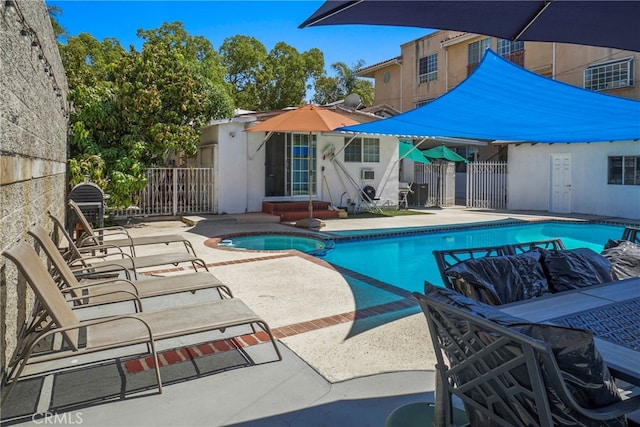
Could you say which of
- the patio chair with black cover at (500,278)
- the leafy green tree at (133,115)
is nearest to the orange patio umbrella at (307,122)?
the leafy green tree at (133,115)

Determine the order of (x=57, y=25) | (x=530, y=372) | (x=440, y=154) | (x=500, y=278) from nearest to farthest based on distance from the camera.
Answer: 1. (x=530, y=372)
2. (x=500, y=278)
3. (x=440, y=154)
4. (x=57, y=25)

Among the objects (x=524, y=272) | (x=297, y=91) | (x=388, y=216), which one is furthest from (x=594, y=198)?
(x=297, y=91)

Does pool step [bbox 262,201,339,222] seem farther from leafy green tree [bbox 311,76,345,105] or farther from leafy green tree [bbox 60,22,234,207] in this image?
leafy green tree [bbox 311,76,345,105]

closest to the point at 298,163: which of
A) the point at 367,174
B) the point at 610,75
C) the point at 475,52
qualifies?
the point at 367,174

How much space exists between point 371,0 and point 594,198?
1934 cm

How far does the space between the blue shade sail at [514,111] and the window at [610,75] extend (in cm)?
1384

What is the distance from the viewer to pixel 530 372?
182 cm

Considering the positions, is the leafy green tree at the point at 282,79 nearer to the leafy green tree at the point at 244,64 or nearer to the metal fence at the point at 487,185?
the leafy green tree at the point at 244,64

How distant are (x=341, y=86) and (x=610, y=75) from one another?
76.0ft

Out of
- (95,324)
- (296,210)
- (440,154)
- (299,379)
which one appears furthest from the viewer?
(440,154)

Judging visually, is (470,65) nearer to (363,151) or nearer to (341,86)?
(363,151)

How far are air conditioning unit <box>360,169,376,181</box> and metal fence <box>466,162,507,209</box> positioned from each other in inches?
252

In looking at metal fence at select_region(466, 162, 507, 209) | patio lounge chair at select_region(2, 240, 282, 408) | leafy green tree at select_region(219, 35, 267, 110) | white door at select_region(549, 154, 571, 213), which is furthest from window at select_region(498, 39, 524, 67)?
patio lounge chair at select_region(2, 240, 282, 408)

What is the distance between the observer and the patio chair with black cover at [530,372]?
5.94 feet
